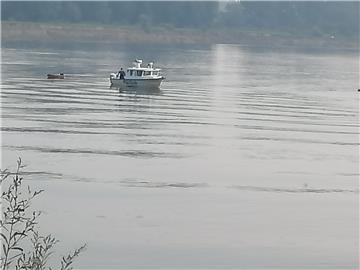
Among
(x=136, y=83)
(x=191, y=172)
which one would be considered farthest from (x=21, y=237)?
(x=136, y=83)

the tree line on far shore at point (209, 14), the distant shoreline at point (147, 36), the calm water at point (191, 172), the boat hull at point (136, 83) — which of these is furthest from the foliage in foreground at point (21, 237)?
the tree line on far shore at point (209, 14)

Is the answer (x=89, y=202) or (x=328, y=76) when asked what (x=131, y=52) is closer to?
(x=328, y=76)

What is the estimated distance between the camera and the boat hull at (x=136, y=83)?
4166 cm

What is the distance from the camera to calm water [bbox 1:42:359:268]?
46.8 ft

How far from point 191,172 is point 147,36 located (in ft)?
277

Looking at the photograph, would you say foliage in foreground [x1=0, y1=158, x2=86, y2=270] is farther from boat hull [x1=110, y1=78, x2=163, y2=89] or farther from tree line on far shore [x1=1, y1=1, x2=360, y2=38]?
tree line on far shore [x1=1, y1=1, x2=360, y2=38]

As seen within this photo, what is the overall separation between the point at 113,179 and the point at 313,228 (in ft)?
15.8

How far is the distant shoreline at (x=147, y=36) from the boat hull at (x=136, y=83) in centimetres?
5152

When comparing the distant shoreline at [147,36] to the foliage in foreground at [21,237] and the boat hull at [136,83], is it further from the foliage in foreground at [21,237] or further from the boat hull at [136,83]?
the foliage in foreground at [21,237]

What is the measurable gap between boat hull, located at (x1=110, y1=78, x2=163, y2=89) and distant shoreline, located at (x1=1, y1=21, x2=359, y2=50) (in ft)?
169

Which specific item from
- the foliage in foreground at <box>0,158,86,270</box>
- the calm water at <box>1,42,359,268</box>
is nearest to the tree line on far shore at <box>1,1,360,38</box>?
the calm water at <box>1,42,359,268</box>

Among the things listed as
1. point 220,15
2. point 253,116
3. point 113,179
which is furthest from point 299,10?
point 113,179

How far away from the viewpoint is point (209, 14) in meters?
113

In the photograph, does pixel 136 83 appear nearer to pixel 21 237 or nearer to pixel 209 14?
pixel 21 237
